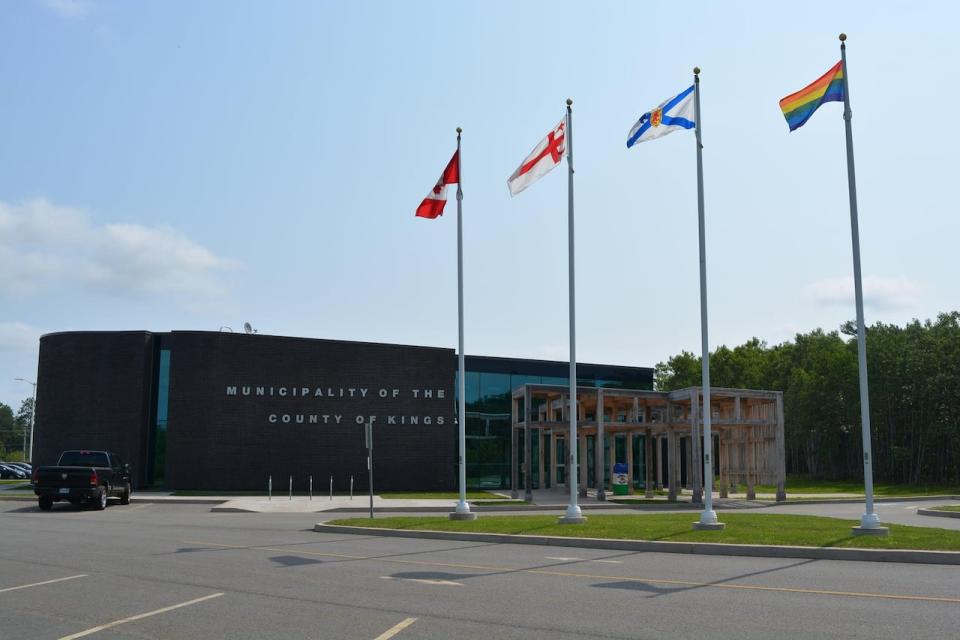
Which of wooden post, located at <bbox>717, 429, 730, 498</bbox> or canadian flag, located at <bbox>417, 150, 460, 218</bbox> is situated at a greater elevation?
canadian flag, located at <bbox>417, 150, 460, 218</bbox>

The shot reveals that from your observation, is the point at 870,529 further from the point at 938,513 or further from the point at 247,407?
the point at 247,407

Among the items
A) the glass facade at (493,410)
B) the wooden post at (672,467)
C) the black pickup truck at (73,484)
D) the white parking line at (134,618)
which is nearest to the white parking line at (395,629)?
the white parking line at (134,618)

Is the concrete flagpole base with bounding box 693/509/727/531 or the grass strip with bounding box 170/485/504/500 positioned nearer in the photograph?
the concrete flagpole base with bounding box 693/509/727/531

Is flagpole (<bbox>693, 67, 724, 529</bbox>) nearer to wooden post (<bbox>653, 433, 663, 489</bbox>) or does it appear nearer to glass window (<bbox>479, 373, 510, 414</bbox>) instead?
wooden post (<bbox>653, 433, 663, 489</bbox>)

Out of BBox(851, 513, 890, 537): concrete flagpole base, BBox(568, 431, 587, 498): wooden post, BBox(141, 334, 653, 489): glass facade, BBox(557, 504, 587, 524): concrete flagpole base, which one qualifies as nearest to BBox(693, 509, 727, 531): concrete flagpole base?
BBox(851, 513, 890, 537): concrete flagpole base

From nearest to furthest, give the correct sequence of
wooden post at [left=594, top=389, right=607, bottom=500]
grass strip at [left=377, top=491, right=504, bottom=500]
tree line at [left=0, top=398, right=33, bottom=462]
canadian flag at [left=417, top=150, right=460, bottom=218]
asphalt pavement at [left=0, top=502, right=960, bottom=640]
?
1. asphalt pavement at [left=0, top=502, right=960, bottom=640]
2. canadian flag at [left=417, top=150, right=460, bottom=218]
3. grass strip at [left=377, top=491, right=504, bottom=500]
4. wooden post at [left=594, top=389, right=607, bottom=500]
5. tree line at [left=0, top=398, right=33, bottom=462]

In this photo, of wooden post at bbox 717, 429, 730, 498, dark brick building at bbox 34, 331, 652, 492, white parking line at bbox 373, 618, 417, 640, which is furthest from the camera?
→ dark brick building at bbox 34, 331, 652, 492

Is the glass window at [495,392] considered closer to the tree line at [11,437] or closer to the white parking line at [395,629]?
the white parking line at [395,629]

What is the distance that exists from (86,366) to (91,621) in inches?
1277

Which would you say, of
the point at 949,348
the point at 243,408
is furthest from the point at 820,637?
the point at 949,348

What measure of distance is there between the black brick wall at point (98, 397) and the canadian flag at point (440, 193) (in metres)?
19.7

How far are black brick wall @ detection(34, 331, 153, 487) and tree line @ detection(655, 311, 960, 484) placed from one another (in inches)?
1861

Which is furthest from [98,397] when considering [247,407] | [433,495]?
[433,495]

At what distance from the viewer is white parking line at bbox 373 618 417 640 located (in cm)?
799
